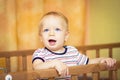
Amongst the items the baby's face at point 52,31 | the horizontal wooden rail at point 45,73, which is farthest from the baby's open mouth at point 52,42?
the horizontal wooden rail at point 45,73

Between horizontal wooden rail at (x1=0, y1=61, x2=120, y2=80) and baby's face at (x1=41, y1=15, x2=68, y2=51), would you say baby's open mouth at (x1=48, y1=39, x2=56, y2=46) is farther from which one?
horizontal wooden rail at (x1=0, y1=61, x2=120, y2=80)

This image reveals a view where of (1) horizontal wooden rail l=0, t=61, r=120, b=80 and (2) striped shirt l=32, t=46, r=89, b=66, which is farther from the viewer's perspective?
(2) striped shirt l=32, t=46, r=89, b=66

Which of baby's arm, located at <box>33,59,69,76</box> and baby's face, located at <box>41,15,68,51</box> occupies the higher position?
baby's face, located at <box>41,15,68,51</box>

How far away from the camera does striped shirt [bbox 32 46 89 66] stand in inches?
47.1

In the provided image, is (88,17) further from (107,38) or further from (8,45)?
(8,45)

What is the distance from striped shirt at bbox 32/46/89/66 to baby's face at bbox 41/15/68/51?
0.11ft

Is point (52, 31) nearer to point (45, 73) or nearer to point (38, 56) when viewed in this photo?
point (38, 56)

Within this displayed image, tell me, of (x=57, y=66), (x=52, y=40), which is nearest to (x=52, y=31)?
(x=52, y=40)

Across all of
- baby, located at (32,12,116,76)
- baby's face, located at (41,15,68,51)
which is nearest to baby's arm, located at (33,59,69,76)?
baby, located at (32,12,116,76)

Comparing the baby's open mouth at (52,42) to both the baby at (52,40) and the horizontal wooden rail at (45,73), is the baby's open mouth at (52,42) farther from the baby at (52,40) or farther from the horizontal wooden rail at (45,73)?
the horizontal wooden rail at (45,73)

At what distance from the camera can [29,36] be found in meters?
1.85

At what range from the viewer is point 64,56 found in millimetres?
1234

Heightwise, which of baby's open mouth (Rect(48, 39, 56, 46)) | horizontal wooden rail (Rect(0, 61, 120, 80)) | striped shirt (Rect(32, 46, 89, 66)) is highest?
baby's open mouth (Rect(48, 39, 56, 46))

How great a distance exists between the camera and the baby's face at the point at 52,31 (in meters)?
1.17
